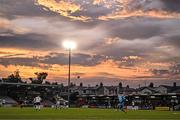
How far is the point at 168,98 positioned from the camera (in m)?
136

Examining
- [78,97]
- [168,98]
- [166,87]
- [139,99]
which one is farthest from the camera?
[166,87]

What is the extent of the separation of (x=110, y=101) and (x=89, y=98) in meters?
15.1

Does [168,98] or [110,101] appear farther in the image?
[110,101]

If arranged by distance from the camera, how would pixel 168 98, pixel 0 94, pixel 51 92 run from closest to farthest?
pixel 168 98
pixel 0 94
pixel 51 92

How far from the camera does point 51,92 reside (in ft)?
608

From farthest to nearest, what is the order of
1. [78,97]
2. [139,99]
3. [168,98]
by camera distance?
[78,97] < [139,99] < [168,98]

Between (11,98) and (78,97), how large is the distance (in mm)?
26890

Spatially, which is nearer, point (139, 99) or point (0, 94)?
point (139, 99)

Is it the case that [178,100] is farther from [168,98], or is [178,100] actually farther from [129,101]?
[129,101]

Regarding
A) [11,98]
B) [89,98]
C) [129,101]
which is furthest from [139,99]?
[11,98]

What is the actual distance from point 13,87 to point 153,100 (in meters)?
56.6

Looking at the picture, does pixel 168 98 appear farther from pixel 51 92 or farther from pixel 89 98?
pixel 51 92

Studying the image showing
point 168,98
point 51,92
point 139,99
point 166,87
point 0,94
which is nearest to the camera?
point 168,98

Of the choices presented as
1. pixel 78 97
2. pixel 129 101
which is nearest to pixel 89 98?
pixel 78 97
